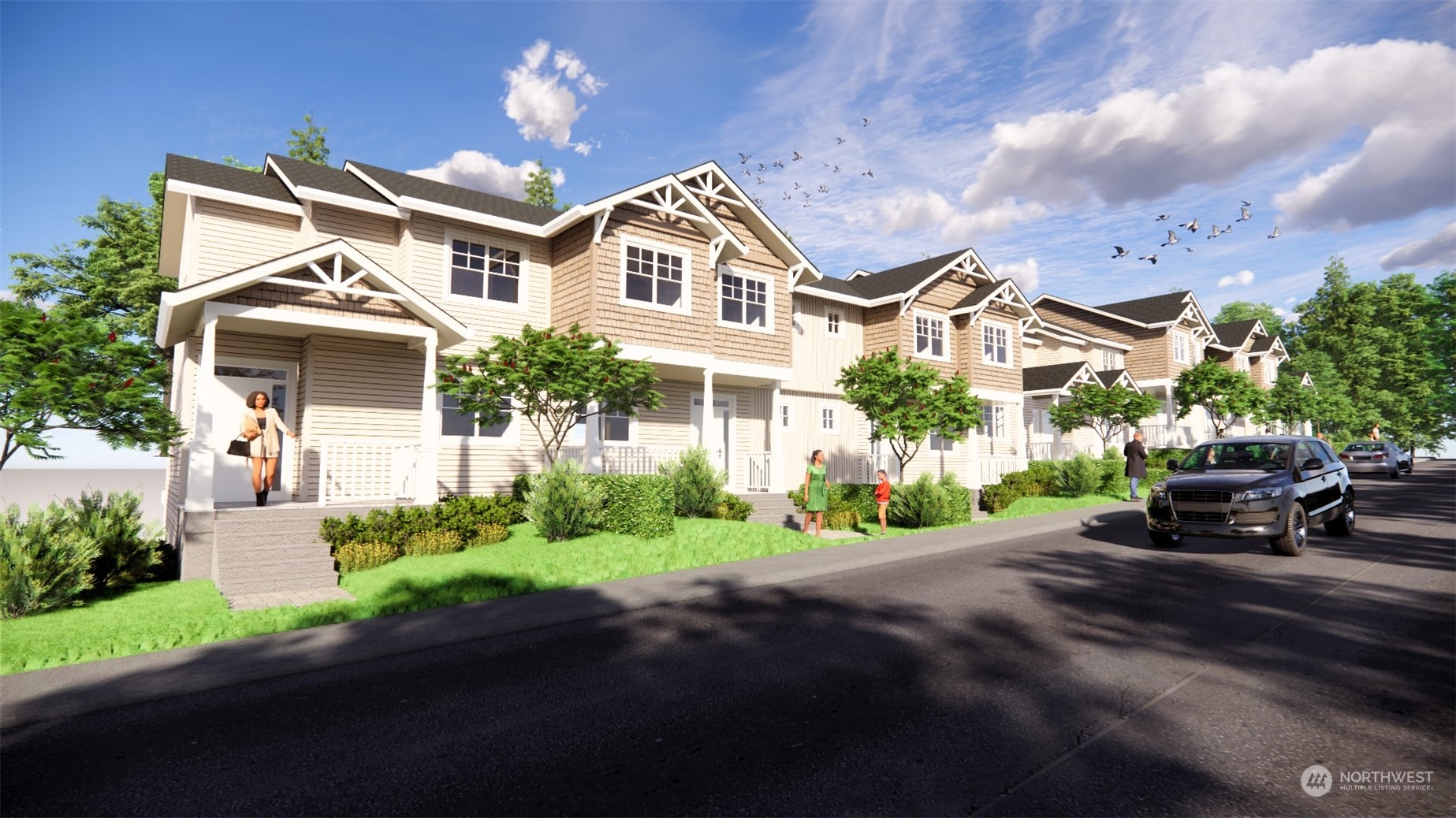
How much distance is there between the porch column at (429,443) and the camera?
13.0m

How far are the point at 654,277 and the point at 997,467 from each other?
16.0 m

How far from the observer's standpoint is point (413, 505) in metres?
12.9

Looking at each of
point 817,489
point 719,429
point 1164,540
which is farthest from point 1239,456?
point 719,429

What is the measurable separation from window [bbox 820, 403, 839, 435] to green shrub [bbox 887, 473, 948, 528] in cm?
595

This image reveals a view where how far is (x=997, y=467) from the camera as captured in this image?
26.8 m

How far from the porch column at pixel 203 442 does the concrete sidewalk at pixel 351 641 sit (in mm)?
4897

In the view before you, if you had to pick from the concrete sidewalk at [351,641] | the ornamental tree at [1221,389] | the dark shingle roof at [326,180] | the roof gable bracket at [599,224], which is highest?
the dark shingle roof at [326,180]

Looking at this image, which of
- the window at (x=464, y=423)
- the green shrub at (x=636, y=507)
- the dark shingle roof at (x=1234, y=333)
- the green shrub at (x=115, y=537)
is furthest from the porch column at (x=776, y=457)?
the dark shingle roof at (x=1234, y=333)

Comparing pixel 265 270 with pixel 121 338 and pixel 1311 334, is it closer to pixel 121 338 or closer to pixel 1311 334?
pixel 121 338

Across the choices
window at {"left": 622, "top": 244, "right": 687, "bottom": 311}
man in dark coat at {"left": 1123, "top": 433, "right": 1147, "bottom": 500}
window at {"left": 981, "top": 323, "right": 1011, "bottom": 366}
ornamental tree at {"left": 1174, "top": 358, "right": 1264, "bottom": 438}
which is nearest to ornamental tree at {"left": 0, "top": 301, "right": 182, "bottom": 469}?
window at {"left": 622, "top": 244, "right": 687, "bottom": 311}

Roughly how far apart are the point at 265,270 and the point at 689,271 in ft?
32.2

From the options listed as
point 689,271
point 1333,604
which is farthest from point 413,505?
point 1333,604

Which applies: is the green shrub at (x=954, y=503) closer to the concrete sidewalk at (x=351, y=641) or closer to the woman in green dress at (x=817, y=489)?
the woman in green dress at (x=817, y=489)

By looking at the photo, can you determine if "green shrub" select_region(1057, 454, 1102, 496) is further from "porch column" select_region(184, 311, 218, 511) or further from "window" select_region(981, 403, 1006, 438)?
"porch column" select_region(184, 311, 218, 511)
